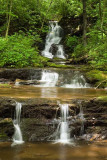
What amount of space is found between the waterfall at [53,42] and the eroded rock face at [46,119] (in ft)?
43.2

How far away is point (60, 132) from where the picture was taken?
5.49 meters

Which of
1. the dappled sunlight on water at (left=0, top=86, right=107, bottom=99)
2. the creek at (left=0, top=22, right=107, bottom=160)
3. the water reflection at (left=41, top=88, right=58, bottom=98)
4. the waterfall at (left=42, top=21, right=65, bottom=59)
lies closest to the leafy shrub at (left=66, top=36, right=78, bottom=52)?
the waterfall at (left=42, top=21, right=65, bottom=59)

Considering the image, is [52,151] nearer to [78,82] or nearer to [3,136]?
[3,136]

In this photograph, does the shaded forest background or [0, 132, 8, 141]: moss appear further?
the shaded forest background

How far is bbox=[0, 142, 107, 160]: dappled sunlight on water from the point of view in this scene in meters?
4.07

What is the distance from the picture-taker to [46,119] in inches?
222

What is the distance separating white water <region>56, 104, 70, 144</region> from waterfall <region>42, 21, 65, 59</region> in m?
13.4

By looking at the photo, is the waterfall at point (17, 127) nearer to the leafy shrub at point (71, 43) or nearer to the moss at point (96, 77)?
the moss at point (96, 77)

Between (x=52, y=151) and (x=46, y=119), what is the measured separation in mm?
1331

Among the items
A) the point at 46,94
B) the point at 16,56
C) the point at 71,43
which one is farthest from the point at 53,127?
the point at 71,43

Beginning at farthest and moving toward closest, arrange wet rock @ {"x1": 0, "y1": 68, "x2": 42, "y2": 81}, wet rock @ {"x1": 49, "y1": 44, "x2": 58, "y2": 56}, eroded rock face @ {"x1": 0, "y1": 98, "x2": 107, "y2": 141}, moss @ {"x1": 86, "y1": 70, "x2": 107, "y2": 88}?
wet rock @ {"x1": 49, "y1": 44, "x2": 58, "y2": 56}
wet rock @ {"x1": 0, "y1": 68, "x2": 42, "y2": 81}
moss @ {"x1": 86, "y1": 70, "x2": 107, "y2": 88}
eroded rock face @ {"x1": 0, "y1": 98, "x2": 107, "y2": 141}

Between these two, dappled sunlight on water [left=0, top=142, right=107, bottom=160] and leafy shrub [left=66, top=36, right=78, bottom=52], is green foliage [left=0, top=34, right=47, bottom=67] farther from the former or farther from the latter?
dappled sunlight on water [left=0, top=142, right=107, bottom=160]

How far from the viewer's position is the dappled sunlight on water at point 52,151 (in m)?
4.07

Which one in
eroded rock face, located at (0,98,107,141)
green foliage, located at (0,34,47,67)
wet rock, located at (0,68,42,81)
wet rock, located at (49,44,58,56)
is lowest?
eroded rock face, located at (0,98,107,141)
